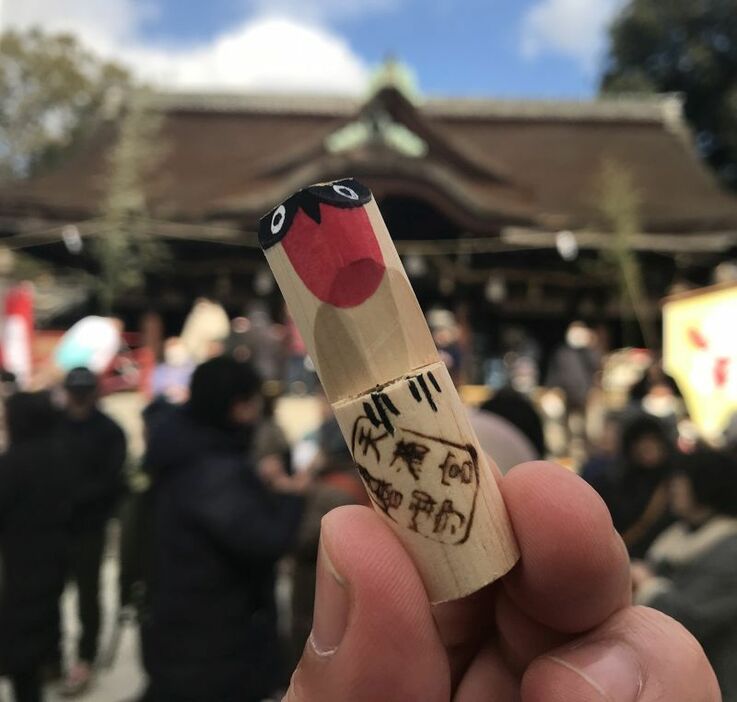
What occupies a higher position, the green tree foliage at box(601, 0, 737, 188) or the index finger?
the green tree foliage at box(601, 0, 737, 188)

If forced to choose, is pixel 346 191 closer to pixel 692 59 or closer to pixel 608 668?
pixel 608 668

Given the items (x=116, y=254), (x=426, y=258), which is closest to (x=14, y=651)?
(x=116, y=254)

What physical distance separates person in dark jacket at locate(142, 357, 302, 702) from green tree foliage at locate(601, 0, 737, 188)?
834 inches

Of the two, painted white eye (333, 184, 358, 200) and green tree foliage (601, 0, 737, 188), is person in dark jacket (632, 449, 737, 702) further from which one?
green tree foliage (601, 0, 737, 188)

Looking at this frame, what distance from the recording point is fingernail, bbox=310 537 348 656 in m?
0.70

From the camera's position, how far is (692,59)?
20.5 meters

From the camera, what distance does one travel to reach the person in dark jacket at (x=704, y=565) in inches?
70.4

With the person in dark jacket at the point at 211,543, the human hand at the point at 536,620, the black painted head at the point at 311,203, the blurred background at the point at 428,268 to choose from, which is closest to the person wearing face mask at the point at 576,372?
the blurred background at the point at 428,268

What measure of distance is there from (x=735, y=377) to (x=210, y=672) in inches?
127

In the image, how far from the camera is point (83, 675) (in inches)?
128

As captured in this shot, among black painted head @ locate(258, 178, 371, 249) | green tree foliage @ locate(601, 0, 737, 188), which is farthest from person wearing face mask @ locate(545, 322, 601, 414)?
green tree foliage @ locate(601, 0, 737, 188)

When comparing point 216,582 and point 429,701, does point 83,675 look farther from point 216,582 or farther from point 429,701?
point 429,701

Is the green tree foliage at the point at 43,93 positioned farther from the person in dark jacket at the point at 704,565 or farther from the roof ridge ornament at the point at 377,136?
the person in dark jacket at the point at 704,565

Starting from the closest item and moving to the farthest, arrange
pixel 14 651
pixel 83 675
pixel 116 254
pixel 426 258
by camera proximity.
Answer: pixel 14 651 → pixel 83 675 → pixel 116 254 → pixel 426 258
